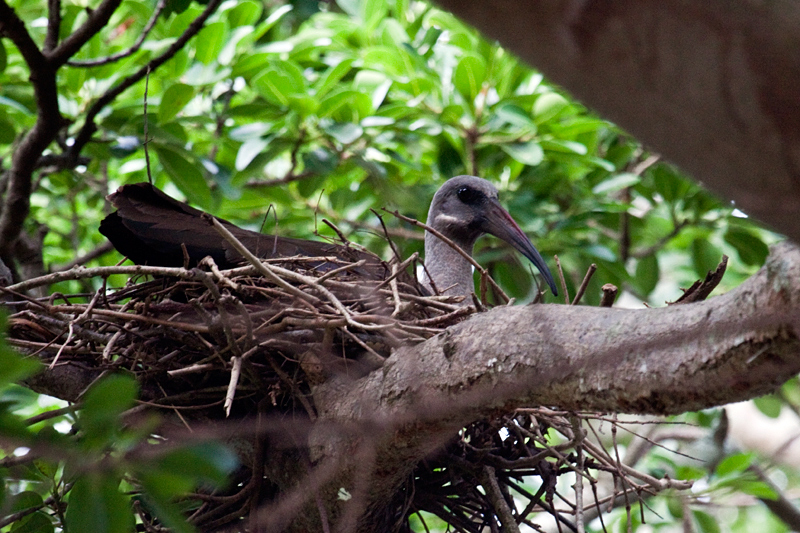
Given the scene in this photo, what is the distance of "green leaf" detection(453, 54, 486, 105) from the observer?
4.22m

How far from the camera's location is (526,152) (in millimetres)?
4211

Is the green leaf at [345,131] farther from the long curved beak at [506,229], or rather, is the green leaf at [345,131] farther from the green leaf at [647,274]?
the green leaf at [647,274]

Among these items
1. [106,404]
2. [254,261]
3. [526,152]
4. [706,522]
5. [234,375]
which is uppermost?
[106,404]

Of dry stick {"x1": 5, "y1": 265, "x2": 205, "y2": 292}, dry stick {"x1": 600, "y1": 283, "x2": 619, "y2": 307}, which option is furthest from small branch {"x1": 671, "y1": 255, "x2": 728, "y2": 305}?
dry stick {"x1": 5, "y1": 265, "x2": 205, "y2": 292}

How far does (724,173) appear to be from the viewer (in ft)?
2.28

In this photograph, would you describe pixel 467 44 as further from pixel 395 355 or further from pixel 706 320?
pixel 706 320

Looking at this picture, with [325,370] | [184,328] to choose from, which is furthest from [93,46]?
[325,370]

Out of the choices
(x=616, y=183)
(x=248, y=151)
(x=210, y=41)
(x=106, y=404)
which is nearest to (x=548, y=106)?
(x=616, y=183)

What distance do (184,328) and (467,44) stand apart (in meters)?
2.81

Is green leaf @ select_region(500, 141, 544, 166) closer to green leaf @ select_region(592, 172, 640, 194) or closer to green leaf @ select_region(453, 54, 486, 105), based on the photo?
green leaf @ select_region(453, 54, 486, 105)

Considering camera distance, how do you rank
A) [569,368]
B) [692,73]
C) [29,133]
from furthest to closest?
[29,133], [569,368], [692,73]

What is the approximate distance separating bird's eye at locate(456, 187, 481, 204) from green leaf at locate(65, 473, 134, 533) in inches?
111

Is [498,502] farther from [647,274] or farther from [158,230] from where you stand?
[647,274]

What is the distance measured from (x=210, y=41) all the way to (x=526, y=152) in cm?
173
